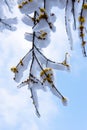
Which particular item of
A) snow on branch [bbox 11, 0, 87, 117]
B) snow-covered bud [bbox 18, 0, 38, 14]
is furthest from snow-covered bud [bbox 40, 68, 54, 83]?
snow-covered bud [bbox 18, 0, 38, 14]

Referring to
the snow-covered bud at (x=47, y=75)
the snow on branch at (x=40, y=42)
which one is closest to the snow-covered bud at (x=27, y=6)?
the snow on branch at (x=40, y=42)

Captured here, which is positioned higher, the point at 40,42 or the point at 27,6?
the point at 27,6

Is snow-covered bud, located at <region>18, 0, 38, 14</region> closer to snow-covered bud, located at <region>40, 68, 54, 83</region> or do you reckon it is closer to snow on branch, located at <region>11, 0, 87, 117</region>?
snow on branch, located at <region>11, 0, 87, 117</region>

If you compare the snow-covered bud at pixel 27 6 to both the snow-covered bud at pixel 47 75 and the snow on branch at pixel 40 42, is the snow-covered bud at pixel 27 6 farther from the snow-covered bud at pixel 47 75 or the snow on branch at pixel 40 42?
the snow-covered bud at pixel 47 75

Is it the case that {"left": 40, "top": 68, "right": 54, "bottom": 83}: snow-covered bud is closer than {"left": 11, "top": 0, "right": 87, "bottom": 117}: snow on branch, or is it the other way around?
{"left": 11, "top": 0, "right": 87, "bottom": 117}: snow on branch

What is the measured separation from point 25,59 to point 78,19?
672 millimetres

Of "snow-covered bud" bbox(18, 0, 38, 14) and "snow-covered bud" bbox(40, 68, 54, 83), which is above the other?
"snow-covered bud" bbox(18, 0, 38, 14)

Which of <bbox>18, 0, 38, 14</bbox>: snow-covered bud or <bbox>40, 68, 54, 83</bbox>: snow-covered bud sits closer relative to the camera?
<bbox>18, 0, 38, 14</bbox>: snow-covered bud

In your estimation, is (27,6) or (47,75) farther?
(47,75)

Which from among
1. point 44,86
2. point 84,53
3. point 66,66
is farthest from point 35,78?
point 84,53

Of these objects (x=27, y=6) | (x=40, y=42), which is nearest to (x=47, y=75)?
(x=40, y=42)

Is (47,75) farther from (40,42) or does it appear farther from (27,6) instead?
(27,6)

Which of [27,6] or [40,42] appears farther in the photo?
[40,42]

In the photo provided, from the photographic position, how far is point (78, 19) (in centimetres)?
213
